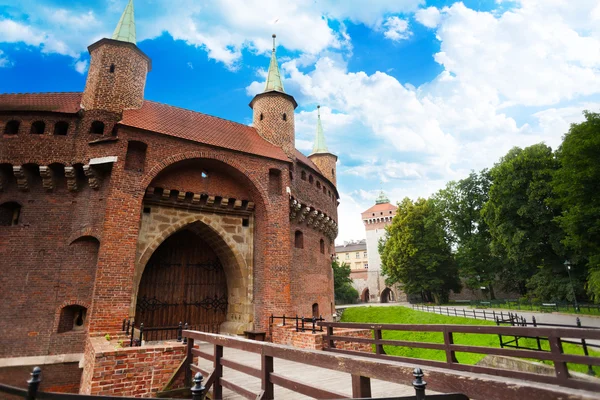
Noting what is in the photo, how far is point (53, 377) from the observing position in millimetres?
10914

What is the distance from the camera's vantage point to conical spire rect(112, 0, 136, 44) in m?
15.1

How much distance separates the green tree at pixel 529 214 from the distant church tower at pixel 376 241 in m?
26.8

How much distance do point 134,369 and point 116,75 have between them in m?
11.6

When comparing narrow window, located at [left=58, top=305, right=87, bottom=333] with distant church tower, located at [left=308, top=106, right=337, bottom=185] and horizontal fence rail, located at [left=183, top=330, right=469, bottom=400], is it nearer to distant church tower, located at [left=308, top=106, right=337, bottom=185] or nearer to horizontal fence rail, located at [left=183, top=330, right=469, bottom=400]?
horizontal fence rail, located at [left=183, top=330, right=469, bottom=400]

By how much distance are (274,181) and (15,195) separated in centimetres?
970

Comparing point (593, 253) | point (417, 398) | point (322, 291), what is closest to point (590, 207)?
point (593, 253)

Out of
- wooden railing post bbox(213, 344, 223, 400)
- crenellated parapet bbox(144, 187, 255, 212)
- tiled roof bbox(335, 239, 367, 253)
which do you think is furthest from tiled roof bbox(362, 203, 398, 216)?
wooden railing post bbox(213, 344, 223, 400)

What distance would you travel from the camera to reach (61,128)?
13.3m

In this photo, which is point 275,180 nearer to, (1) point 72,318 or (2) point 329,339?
(2) point 329,339

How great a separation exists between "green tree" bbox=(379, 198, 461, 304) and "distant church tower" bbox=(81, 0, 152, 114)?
1245 inches

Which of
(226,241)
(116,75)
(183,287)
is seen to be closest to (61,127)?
(116,75)

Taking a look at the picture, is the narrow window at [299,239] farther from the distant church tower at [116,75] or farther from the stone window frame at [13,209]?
the stone window frame at [13,209]

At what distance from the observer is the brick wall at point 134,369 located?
7.31 metres

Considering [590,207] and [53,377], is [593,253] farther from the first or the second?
[53,377]
